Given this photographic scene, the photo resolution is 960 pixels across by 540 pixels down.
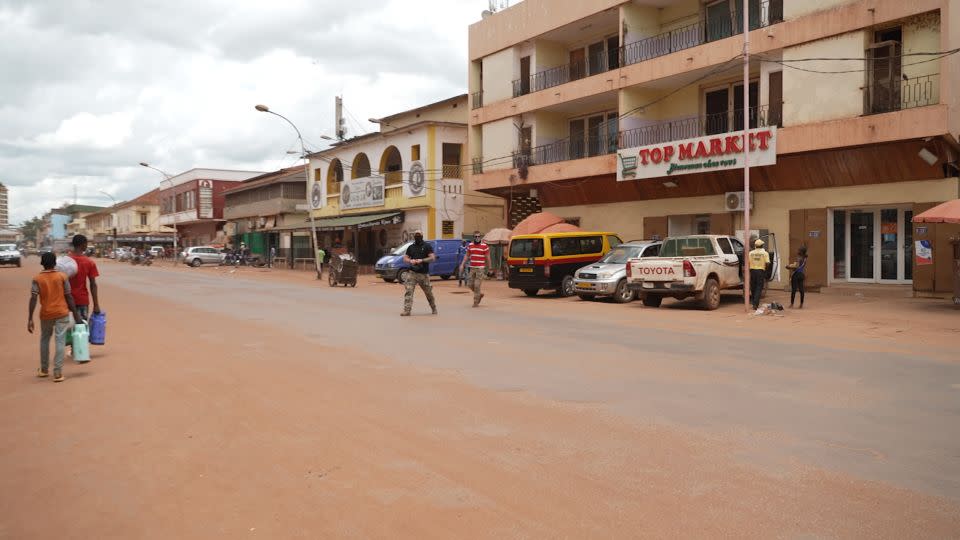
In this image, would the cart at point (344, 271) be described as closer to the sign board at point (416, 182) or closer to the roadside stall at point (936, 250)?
the sign board at point (416, 182)

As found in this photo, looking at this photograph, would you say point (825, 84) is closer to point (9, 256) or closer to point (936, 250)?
point (936, 250)

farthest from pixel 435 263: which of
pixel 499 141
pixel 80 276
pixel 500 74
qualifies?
pixel 80 276

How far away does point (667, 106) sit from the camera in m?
26.7

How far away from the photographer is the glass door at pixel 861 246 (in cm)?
2094

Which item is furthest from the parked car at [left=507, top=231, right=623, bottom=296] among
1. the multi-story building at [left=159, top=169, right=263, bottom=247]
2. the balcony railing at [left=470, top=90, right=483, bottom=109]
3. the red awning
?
the multi-story building at [left=159, top=169, right=263, bottom=247]

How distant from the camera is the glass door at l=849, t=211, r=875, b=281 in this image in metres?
20.9

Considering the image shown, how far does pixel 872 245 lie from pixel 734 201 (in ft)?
14.2

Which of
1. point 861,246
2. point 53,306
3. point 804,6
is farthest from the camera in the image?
point 861,246

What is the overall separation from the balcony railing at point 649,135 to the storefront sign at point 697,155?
0.68 metres

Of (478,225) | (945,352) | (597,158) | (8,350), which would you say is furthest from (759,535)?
(478,225)

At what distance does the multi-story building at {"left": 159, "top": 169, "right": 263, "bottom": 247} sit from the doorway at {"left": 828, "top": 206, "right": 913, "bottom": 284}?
5942cm

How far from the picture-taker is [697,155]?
23.2 metres

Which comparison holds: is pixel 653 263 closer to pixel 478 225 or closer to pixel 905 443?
pixel 905 443

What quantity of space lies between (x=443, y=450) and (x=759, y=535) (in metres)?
2.35
